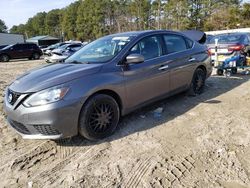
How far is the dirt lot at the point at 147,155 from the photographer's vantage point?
10.5ft

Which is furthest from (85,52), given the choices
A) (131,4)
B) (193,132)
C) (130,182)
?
(131,4)

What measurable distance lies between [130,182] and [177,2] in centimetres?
4536

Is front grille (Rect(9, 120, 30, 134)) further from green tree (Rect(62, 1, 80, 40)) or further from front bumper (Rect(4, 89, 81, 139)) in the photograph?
green tree (Rect(62, 1, 80, 40))

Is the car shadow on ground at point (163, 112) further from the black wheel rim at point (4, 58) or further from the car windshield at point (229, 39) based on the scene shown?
the black wheel rim at point (4, 58)

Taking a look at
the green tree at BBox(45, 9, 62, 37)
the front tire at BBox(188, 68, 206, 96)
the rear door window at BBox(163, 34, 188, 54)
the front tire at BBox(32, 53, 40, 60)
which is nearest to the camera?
the rear door window at BBox(163, 34, 188, 54)

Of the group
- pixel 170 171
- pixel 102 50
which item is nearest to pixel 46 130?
pixel 170 171

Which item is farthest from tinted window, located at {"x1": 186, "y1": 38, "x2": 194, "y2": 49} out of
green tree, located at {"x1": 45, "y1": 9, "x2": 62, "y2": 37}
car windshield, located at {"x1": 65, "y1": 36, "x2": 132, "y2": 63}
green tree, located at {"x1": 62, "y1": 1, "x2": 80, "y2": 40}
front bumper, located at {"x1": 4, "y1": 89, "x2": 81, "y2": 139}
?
green tree, located at {"x1": 45, "y1": 9, "x2": 62, "y2": 37}

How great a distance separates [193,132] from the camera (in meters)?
4.36

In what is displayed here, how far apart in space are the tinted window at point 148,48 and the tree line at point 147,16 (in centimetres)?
3599

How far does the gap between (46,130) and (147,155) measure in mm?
1397

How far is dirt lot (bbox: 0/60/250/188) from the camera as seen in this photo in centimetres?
319

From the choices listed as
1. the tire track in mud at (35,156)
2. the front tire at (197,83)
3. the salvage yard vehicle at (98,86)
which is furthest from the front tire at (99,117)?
the front tire at (197,83)

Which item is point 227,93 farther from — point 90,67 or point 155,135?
point 90,67

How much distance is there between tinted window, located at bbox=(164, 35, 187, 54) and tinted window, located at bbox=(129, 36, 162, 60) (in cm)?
28
